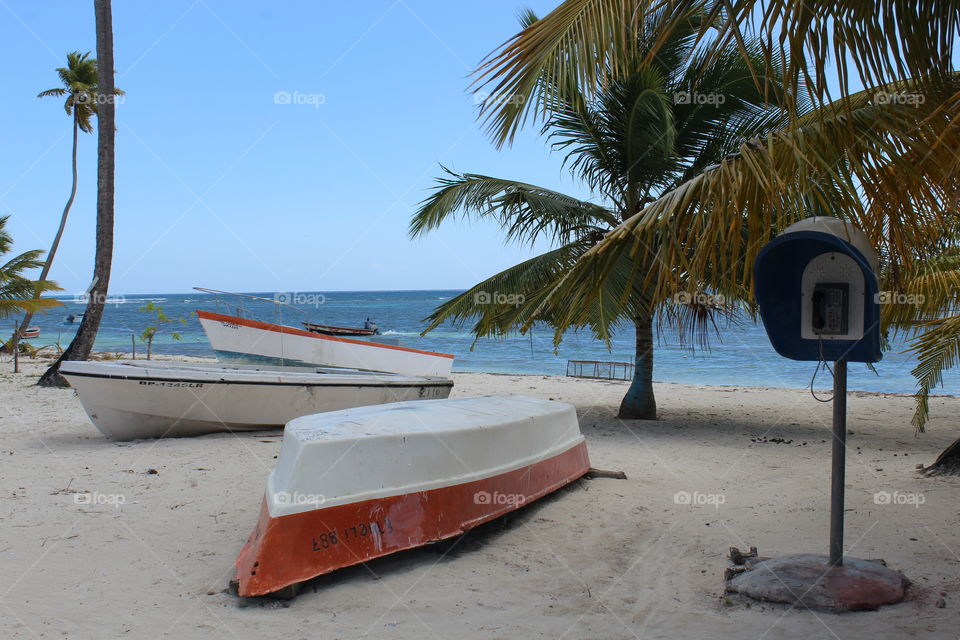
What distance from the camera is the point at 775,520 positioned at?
5684 millimetres

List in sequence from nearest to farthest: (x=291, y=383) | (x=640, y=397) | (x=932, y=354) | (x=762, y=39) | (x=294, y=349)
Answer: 1. (x=762, y=39)
2. (x=932, y=354)
3. (x=291, y=383)
4. (x=640, y=397)
5. (x=294, y=349)

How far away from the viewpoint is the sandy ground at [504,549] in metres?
3.80

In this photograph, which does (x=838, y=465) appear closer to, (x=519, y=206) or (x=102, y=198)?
(x=519, y=206)

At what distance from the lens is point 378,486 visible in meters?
4.54

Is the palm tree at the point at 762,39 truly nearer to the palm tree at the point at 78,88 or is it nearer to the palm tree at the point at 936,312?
the palm tree at the point at 936,312

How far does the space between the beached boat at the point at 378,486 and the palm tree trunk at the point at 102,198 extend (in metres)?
10.9

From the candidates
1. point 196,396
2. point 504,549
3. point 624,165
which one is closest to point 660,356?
point 624,165

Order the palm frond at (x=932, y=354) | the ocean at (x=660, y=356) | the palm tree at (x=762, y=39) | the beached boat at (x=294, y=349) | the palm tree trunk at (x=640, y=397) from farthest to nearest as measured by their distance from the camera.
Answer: the ocean at (x=660, y=356)
the beached boat at (x=294, y=349)
the palm tree trunk at (x=640, y=397)
the palm frond at (x=932, y=354)
the palm tree at (x=762, y=39)

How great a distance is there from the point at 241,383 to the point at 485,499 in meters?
5.23

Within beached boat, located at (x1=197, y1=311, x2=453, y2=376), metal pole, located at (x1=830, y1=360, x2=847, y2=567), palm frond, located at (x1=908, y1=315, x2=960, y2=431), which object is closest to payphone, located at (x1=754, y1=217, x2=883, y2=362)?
metal pole, located at (x1=830, y1=360, x2=847, y2=567)

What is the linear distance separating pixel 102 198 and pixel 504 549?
12782mm

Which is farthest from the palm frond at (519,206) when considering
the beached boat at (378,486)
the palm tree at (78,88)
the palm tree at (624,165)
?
the palm tree at (78,88)

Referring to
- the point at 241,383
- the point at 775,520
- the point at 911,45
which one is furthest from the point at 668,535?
the point at 241,383

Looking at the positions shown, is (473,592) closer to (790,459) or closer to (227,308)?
(790,459)
